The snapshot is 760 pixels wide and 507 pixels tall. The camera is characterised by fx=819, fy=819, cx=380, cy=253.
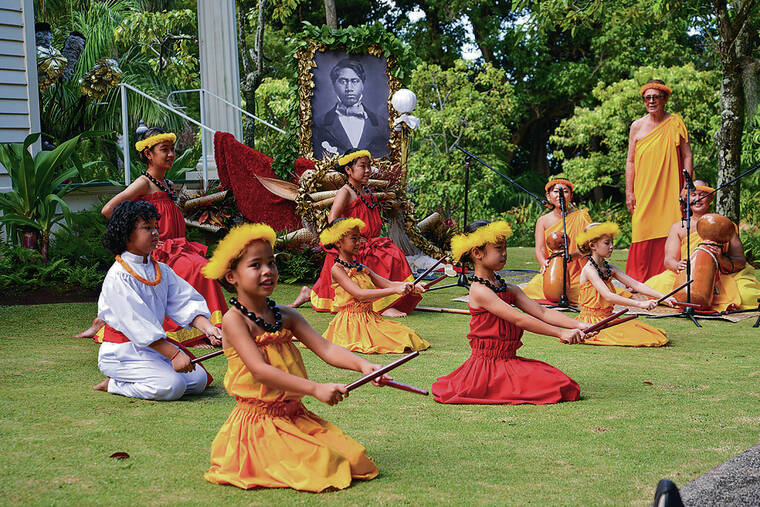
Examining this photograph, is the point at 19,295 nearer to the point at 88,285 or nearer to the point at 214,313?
the point at 88,285

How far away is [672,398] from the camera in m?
4.74

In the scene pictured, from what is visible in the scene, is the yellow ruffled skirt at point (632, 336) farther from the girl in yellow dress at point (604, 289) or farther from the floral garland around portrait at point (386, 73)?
the floral garland around portrait at point (386, 73)

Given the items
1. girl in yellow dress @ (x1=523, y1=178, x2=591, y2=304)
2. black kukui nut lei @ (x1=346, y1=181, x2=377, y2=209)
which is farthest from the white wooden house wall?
girl in yellow dress @ (x1=523, y1=178, x2=591, y2=304)

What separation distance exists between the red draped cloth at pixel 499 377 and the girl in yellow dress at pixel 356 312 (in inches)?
58.7

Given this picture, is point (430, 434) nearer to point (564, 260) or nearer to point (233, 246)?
point (233, 246)

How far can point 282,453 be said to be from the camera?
3299 mm

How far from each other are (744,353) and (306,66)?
24.2 feet

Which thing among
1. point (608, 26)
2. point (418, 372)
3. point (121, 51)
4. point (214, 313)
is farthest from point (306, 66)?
point (121, 51)

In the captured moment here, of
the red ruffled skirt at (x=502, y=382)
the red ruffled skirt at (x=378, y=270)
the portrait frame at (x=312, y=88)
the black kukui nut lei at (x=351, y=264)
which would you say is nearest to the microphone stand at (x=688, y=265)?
the red ruffled skirt at (x=378, y=270)

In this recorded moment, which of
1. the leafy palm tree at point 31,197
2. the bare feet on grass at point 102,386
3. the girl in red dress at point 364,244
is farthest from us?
the leafy palm tree at point 31,197

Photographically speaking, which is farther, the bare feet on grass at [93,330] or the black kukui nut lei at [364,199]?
the black kukui nut lei at [364,199]

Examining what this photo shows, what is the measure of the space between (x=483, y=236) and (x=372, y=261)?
3.69 m

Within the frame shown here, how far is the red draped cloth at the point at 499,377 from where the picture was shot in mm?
4707

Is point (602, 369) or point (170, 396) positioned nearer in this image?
point (170, 396)
